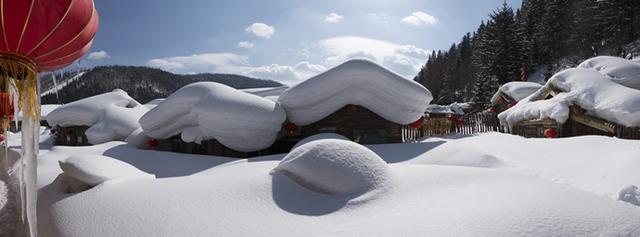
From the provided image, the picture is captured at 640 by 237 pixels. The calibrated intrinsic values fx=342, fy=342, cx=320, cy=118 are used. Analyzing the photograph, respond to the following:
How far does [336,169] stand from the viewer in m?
3.78

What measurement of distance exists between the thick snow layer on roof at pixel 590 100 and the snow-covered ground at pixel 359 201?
160 inches

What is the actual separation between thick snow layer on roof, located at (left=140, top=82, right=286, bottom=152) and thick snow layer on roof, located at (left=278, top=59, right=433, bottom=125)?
0.68 meters

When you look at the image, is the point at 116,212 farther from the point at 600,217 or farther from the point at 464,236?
the point at 600,217

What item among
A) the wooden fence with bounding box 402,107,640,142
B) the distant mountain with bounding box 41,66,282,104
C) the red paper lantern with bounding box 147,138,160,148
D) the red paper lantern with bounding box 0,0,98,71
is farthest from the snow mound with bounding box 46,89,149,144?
the distant mountain with bounding box 41,66,282,104

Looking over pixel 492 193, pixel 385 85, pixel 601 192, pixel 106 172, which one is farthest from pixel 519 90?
pixel 106 172

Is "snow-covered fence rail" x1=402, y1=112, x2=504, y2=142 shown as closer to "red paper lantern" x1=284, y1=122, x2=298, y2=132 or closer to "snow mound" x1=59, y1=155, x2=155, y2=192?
"red paper lantern" x1=284, y1=122, x2=298, y2=132

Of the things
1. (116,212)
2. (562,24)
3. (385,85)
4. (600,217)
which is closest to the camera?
(600,217)

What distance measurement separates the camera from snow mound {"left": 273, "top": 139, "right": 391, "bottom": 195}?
11.9 feet

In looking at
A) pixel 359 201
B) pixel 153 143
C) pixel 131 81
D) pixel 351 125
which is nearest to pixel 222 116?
pixel 153 143

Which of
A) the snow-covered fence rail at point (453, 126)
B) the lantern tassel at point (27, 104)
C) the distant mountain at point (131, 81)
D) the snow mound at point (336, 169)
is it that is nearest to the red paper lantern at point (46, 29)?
the lantern tassel at point (27, 104)

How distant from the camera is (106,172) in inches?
201

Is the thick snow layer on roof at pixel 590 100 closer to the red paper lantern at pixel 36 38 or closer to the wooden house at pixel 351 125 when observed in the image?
the wooden house at pixel 351 125

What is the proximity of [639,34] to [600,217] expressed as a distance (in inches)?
1510

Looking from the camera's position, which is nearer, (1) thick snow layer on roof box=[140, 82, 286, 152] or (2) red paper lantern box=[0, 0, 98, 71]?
(2) red paper lantern box=[0, 0, 98, 71]
